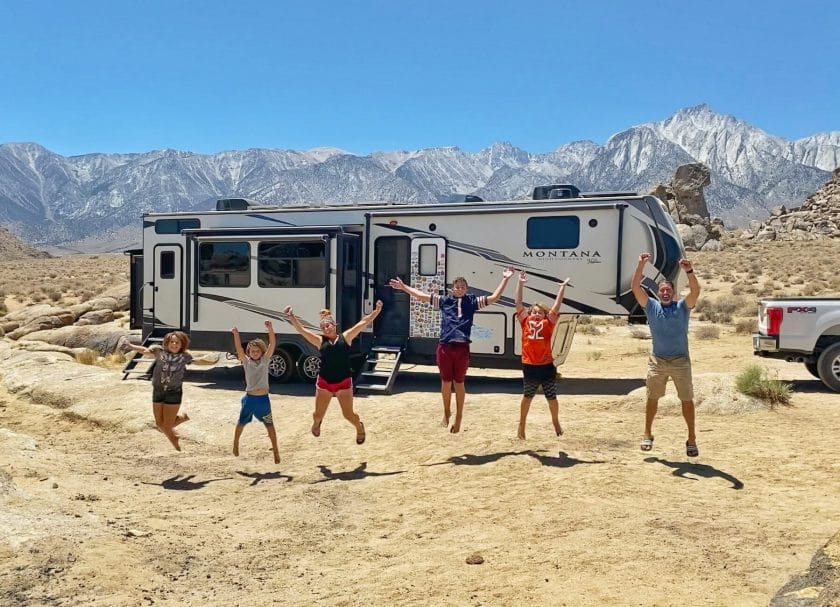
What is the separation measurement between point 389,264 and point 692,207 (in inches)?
2342

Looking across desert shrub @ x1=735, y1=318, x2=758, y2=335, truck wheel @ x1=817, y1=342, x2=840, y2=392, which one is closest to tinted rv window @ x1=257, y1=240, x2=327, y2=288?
truck wheel @ x1=817, y1=342, x2=840, y2=392

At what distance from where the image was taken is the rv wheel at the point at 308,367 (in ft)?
44.5

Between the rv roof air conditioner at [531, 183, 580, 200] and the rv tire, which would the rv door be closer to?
the rv tire

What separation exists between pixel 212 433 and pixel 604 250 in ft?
21.9

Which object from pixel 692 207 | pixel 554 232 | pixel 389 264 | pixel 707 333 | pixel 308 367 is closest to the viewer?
pixel 554 232

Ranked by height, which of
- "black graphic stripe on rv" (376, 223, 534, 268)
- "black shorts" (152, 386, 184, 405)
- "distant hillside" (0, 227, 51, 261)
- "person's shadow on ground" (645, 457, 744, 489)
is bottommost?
"person's shadow on ground" (645, 457, 744, 489)

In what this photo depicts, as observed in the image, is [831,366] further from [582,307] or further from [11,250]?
[11,250]

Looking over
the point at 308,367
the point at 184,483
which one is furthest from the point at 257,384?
the point at 308,367

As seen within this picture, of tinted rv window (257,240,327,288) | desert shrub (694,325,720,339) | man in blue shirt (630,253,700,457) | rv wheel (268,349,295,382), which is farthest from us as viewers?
desert shrub (694,325,720,339)

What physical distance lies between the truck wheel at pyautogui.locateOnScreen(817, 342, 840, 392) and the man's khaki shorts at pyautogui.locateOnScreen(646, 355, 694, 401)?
5089 mm

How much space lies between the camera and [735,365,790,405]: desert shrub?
34.8 feet

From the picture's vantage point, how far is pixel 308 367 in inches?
537

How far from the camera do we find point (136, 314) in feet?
50.4

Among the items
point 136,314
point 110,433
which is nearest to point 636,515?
point 110,433
